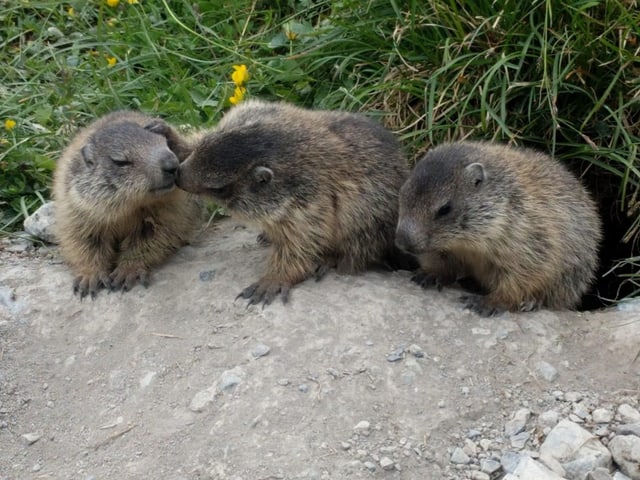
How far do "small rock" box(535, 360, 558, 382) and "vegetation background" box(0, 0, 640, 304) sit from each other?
3.40 ft

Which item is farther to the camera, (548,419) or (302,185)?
(302,185)

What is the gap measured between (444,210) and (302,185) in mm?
953

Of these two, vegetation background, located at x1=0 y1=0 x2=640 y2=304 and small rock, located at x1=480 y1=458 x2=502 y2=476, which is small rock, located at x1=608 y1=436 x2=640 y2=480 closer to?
small rock, located at x1=480 y1=458 x2=502 y2=476

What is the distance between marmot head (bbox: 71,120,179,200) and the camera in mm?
5684

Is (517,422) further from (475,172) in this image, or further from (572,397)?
(475,172)

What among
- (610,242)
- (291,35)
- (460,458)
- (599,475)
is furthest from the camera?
(291,35)

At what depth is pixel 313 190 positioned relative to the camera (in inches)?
221

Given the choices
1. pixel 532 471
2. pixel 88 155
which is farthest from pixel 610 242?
pixel 88 155

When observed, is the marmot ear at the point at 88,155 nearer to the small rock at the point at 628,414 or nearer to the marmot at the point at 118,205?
the marmot at the point at 118,205

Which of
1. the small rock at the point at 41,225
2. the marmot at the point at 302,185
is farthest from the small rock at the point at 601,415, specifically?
the small rock at the point at 41,225

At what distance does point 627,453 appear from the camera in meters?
4.01

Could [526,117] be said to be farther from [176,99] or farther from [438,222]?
[176,99]

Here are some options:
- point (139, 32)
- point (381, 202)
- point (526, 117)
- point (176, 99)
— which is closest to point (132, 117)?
point (176, 99)

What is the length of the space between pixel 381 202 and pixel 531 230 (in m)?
1.03
